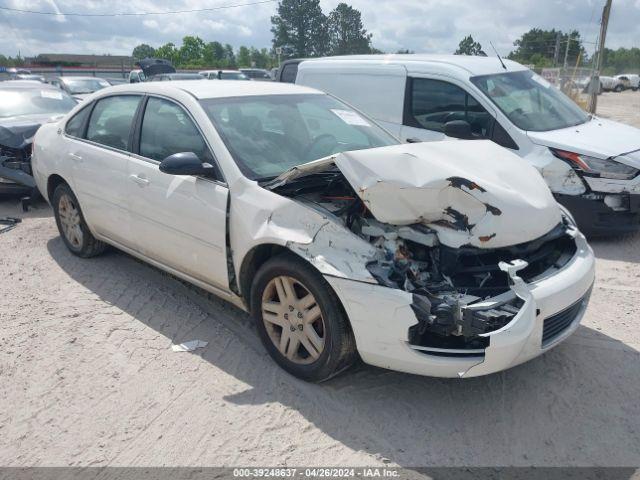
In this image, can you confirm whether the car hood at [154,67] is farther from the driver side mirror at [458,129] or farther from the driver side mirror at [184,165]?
the driver side mirror at [184,165]

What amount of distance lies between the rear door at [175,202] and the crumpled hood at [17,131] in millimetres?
3903

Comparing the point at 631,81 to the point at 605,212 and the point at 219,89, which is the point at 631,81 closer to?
the point at 605,212

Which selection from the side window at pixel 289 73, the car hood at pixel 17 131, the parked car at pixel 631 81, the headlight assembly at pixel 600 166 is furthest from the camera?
the parked car at pixel 631 81

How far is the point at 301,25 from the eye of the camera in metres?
81.4

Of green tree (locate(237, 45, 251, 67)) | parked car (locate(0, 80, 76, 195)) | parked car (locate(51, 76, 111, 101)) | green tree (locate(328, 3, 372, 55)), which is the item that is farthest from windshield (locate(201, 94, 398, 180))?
green tree (locate(237, 45, 251, 67))

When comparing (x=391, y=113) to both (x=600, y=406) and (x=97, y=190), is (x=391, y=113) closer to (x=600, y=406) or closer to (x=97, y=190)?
(x=97, y=190)

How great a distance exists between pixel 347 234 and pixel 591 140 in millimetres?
4149

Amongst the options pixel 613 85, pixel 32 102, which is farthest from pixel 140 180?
pixel 613 85

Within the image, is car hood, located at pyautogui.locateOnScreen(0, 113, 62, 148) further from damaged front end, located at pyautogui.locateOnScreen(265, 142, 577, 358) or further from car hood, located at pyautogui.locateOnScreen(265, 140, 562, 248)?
car hood, located at pyautogui.locateOnScreen(265, 140, 562, 248)

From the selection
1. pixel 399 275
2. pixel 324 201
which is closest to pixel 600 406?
pixel 399 275

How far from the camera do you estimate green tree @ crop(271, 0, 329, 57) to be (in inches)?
3177

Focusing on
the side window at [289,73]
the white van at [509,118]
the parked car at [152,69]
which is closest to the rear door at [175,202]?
the white van at [509,118]

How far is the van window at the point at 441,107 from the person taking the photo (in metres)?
6.38

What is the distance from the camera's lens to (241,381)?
136 inches
